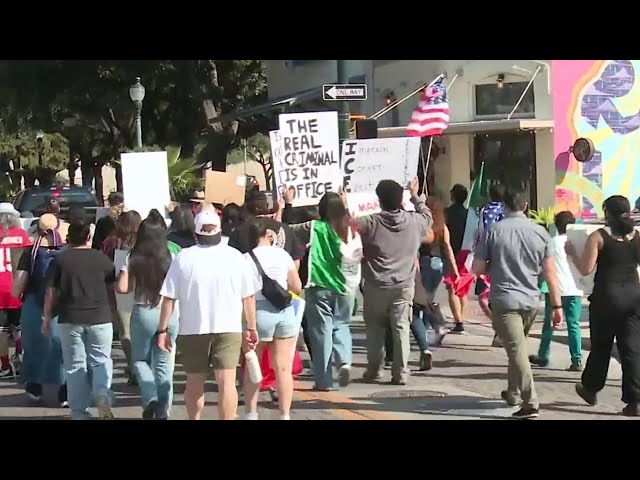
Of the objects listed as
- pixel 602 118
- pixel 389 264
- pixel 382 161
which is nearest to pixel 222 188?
pixel 382 161

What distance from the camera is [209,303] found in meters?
6.90

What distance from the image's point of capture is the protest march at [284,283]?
23.5ft

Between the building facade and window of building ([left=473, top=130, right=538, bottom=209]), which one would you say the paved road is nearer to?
the building facade

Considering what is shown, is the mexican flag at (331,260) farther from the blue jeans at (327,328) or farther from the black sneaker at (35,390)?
the black sneaker at (35,390)

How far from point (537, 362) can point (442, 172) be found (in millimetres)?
14433

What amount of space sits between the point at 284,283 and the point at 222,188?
11.1 feet

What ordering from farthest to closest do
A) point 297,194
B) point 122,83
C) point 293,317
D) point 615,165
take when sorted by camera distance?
1. point 122,83
2. point 615,165
3. point 297,194
4. point 293,317

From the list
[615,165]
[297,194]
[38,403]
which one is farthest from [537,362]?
[615,165]

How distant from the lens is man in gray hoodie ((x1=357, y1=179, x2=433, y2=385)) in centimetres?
905

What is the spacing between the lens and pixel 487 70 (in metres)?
22.5

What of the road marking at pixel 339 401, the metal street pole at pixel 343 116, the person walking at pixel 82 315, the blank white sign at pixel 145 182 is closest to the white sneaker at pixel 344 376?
the road marking at pixel 339 401

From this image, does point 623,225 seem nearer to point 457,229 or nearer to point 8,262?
point 457,229

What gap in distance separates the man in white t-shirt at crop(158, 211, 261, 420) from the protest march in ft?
0.03
